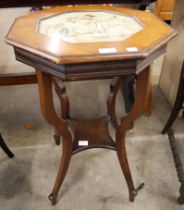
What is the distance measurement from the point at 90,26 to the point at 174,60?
951mm

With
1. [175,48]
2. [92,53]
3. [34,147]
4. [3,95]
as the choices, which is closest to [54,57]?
[92,53]

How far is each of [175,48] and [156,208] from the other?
1026 millimetres

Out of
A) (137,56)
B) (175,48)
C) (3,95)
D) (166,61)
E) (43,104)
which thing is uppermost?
(137,56)

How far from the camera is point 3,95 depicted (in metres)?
1.91

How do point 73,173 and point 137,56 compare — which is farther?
point 73,173

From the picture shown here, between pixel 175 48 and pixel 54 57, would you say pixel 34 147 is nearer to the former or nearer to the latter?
pixel 54 57

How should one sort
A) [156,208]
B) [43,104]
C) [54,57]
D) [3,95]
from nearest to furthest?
1. [54,57]
2. [43,104]
3. [156,208]
4. [3,95]

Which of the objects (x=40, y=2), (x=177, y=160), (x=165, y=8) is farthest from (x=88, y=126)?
(x=165, y=8)

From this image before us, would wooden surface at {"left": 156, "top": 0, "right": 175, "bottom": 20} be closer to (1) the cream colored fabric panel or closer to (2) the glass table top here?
(1) the cream colored fabric panel

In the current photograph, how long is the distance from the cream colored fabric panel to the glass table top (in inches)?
27.2

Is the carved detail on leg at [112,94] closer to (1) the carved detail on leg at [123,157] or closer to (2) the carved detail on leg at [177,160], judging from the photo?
(1) the carved detail on leg at [123,157]

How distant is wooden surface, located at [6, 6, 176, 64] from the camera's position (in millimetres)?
684

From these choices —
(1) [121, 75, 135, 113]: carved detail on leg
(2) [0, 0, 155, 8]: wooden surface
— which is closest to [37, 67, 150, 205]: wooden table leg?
(1) [121, 75, 135, 113]: carved detail on leg

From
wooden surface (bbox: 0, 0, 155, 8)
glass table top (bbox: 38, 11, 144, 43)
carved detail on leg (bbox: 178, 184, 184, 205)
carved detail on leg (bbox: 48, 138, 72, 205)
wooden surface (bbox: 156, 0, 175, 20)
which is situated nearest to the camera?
glass table top (bbox: 38, 11, 144, 43)
